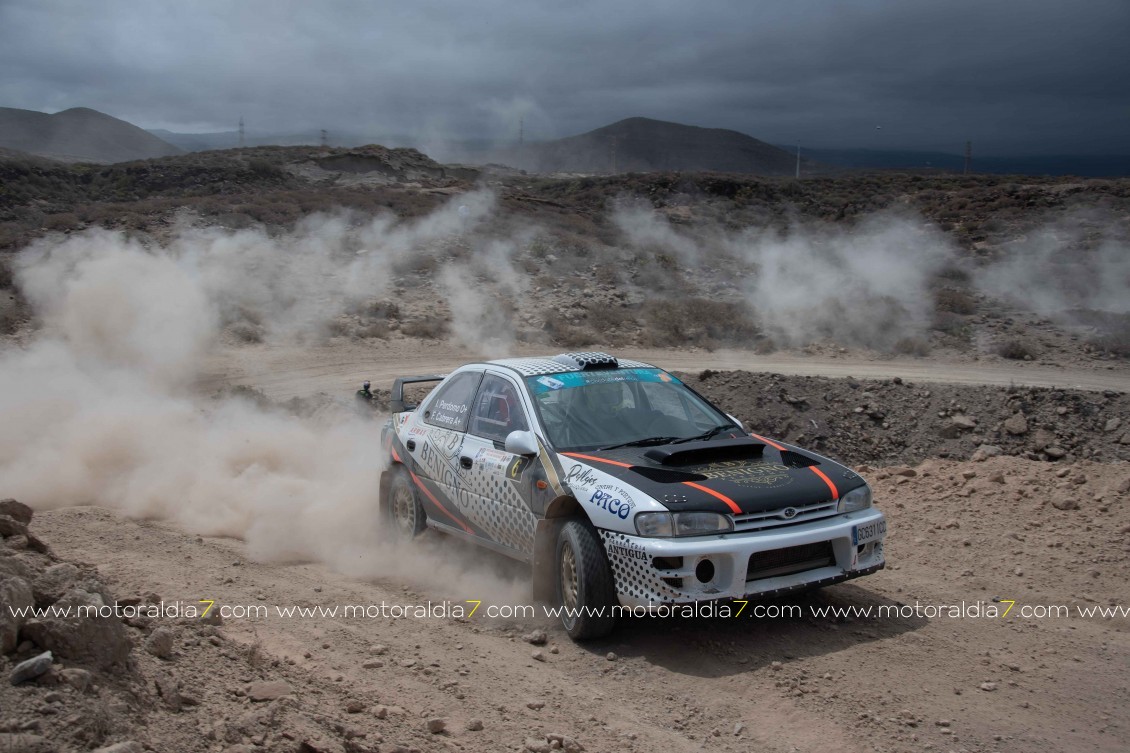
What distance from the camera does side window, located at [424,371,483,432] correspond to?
7012 millimetres

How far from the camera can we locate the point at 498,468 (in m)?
6.28

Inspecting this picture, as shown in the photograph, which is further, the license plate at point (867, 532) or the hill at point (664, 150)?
the hill at point (664, 150)

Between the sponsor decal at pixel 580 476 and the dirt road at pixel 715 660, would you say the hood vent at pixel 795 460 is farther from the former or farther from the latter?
the sponsor decal at pixel 580 476

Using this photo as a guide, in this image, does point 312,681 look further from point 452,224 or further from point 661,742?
point 452,224

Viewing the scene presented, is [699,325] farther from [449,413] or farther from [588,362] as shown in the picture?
[588,362]

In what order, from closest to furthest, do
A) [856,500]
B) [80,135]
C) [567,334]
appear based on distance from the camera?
[856,500], [567,334], [80,135]

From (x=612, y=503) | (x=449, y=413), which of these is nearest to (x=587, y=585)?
(x=612, y=503)

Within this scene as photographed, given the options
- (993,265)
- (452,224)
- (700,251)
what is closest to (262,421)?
(452,224)

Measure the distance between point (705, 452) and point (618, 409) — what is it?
94 cm

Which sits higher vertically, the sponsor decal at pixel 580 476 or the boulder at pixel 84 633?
the sponsor decal at pixel 580 476

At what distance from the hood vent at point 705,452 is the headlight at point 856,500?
604 millimetres

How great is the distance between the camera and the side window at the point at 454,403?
701 cm

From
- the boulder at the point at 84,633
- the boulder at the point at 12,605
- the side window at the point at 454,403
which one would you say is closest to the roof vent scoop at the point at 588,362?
the side window at the point at 454,403

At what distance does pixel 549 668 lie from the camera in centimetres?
518
